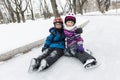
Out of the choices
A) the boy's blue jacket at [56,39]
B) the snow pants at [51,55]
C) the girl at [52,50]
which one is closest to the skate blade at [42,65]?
the girl at [52,50]

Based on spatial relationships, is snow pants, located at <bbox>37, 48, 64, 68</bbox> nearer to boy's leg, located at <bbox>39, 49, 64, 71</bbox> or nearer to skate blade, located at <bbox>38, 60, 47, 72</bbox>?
boy's leg, located at <bbox>39, 49, 64, 71</bbox>

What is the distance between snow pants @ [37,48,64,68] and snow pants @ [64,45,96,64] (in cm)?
14

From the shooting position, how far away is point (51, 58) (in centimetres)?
408

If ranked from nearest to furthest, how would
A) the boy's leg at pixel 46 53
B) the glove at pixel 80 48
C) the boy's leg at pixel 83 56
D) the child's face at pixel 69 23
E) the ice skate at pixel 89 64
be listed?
the ice skate at pixel 89 64 → the boy's leg at pixel 83 56 → the boy's leg at pixel 46 53 → the glove at pixel 80 48 → the child's face at pixel 69 23

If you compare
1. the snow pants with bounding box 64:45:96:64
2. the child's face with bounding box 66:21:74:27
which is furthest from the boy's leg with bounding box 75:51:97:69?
the child's face with bounding box 66:21:74:27

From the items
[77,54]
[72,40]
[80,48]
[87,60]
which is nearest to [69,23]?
[72,40]

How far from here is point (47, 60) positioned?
3900 mm

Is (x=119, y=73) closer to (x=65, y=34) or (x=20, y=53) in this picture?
(x=65, y=34)

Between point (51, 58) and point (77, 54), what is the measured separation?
0.55m

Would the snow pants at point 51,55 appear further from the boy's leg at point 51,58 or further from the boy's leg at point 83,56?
the boy's leg at point 83,56

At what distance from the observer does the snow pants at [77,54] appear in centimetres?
395

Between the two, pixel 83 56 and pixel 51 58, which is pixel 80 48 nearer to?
pixel 83 56

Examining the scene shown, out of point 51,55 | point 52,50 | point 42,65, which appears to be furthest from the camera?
point 52,50

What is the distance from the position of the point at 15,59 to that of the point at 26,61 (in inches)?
15.0
